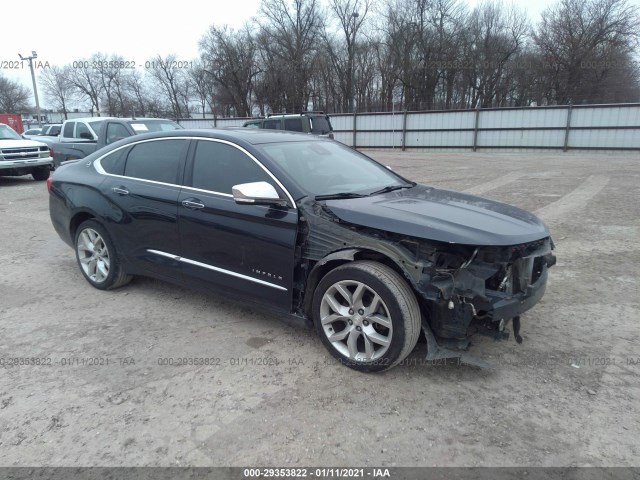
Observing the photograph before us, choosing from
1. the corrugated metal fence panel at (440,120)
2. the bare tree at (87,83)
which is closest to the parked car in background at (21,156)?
the corrugated metal fence panel at (440,120)

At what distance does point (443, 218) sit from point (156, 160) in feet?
8.87

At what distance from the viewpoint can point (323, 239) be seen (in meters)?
3.16

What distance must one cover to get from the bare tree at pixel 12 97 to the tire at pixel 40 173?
58875 mm

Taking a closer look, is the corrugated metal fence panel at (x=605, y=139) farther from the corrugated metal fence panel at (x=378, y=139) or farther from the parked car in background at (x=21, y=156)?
the parked car in background at (x=21, y=156)

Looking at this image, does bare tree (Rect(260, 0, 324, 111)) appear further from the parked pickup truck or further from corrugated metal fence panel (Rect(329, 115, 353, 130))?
the parked pickup truck

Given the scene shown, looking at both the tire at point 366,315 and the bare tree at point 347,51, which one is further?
the bare tree at point 347,51

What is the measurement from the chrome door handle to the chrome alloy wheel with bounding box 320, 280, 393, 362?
1.36 metres

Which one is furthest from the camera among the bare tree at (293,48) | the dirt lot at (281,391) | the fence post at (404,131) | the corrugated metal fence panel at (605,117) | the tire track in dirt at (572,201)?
the bare tree at (293,48)

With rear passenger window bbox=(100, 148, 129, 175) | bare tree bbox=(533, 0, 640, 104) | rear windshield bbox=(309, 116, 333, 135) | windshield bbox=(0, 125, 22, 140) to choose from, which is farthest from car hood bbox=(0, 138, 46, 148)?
bare tree bbox=(533, 0, 640, 104)

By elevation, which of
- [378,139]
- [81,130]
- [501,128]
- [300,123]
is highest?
[300,123]

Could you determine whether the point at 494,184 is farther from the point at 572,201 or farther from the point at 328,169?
the point at 328,169

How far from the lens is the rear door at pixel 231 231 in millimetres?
3322

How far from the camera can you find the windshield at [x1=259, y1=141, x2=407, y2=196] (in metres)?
3.55

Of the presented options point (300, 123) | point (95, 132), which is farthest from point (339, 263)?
point (300, 123)
